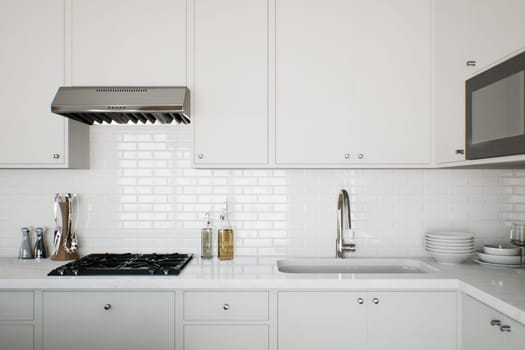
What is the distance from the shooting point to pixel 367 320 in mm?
1934

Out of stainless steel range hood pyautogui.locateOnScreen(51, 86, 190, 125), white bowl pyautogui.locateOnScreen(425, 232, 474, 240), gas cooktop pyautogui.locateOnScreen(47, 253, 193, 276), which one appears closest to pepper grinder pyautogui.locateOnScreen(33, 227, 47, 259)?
gas cooktop pyautogui.locateOnScreen(47, 253, 193, 276)

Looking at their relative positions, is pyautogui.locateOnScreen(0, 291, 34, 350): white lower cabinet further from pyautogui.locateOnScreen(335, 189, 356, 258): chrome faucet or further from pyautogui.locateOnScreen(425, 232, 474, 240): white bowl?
pyautogui.locateOnScreen(425, 232, 474, 240): white bowl

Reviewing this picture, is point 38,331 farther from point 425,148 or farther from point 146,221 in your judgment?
point 425,148

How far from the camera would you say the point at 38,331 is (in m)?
1.93

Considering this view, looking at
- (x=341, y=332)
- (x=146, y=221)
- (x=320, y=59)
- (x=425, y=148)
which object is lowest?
(x=341, y=332)

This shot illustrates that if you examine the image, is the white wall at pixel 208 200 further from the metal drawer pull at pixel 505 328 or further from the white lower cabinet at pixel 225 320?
the metal drawer pull at pixel 505 328

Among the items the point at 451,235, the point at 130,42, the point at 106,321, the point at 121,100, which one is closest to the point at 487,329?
the point at 451,235

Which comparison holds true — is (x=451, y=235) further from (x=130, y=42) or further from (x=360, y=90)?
(x=130, y=42)

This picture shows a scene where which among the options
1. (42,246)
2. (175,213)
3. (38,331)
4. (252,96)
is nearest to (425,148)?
(252,96)

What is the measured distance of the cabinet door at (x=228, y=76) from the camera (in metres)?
2.23

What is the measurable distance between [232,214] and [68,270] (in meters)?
1.04

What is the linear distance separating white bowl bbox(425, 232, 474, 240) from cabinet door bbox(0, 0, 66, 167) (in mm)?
2404

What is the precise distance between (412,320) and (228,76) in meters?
1.71

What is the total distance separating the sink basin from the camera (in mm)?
2451
